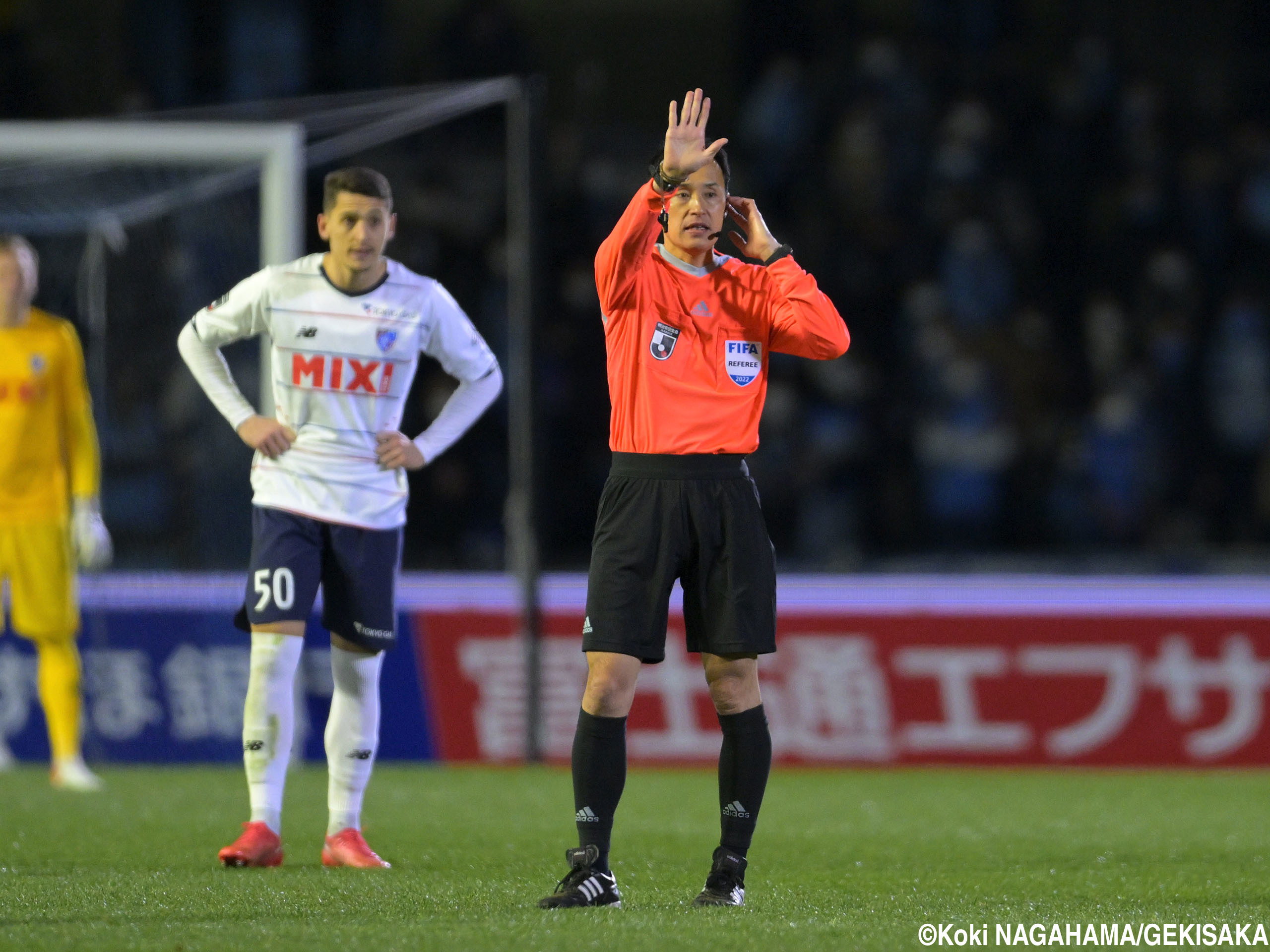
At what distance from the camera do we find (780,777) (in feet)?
27.7

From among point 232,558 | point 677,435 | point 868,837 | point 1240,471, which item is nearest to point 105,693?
point 232,558

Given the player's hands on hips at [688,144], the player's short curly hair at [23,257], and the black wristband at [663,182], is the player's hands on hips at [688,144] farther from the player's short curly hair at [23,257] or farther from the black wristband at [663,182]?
the player's short curly hair at [23,257]

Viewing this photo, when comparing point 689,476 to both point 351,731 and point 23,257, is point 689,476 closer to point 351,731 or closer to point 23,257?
point 351,731

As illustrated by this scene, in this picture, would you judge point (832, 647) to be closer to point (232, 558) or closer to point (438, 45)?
point (232, 558)

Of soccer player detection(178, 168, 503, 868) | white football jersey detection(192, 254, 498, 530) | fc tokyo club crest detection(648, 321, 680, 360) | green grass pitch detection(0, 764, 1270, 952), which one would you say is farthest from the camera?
white football jersey detection(192, 254, 498, 530)

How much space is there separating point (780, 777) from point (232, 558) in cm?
280

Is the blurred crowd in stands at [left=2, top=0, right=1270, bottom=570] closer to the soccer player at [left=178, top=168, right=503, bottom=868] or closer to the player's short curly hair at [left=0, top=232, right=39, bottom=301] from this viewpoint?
the player's short curly hair at [left=0, top=232, right=39, bottom=301]

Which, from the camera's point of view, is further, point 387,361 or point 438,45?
point 438,45

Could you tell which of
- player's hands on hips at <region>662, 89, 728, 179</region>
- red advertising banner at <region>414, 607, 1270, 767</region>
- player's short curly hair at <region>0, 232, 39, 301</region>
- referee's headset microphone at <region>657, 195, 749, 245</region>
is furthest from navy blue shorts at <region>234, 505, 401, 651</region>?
red advertising banner at <region>414, 607, 1270, 767</region>

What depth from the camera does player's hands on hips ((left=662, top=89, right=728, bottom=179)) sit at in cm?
437

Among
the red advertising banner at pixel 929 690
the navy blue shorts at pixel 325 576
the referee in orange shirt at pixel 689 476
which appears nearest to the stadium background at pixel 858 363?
the red advertising banner at pixel 929 690

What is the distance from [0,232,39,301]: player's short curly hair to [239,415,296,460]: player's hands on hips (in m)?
2.94

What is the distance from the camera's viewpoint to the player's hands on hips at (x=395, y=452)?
5656mm

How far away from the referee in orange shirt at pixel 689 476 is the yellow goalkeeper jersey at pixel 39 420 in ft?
13.6
